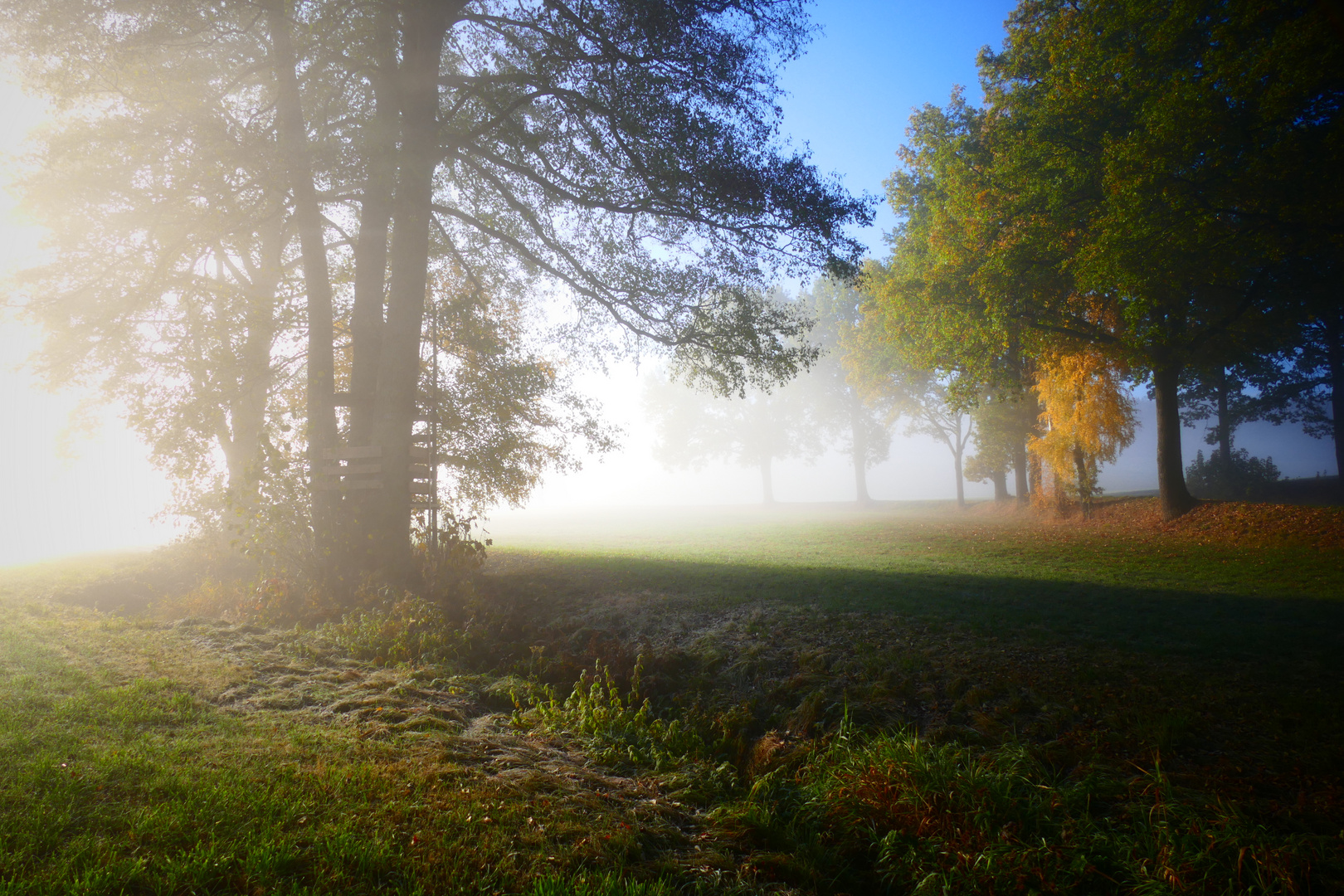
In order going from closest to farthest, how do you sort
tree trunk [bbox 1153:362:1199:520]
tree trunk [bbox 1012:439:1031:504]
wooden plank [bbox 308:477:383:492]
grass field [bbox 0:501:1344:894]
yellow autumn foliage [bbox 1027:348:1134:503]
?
grass field [bbox 0:501:1344:894] < wooden plank [bbox 308:477:383:492] < tree trunk [bbox 1153:362:1199:520] < yellow autumn foliage [bbox 1027:348:1134:503] < tree trunk [bbox 1012:439:1031:504]

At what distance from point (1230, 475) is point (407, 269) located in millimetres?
30662

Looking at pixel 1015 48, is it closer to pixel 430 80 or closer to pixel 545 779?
pixel 430 80

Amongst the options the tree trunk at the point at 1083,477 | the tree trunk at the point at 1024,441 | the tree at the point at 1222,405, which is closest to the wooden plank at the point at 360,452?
the tree trunk at the point at 1083,477

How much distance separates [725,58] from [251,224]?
32.3 feet

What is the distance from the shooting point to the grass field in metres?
3.03

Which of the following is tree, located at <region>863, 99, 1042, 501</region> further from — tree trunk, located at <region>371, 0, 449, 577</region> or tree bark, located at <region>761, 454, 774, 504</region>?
tree bark, located at <region>761, 454, 774, 504</region>

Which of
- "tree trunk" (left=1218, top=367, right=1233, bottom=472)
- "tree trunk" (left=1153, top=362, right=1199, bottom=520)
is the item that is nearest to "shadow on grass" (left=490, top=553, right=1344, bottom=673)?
"tree trunk" (left=1153, top=362, right=1199, bottom=520)

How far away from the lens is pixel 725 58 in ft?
34.0

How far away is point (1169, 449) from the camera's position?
51.9ft

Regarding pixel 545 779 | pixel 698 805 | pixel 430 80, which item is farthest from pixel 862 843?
pixel 430 80

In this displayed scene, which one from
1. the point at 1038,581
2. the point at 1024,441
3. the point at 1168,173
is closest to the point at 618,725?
the point at 1038,581

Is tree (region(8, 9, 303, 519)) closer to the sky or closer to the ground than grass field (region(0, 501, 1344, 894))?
closer to the sky

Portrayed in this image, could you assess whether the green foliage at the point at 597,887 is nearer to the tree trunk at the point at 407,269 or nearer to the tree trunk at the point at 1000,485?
the tree trunk at the point at 407,269

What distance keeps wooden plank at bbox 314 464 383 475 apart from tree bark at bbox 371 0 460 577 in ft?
0.43
